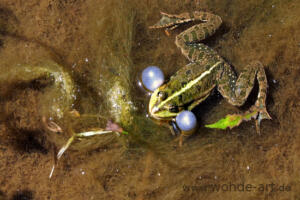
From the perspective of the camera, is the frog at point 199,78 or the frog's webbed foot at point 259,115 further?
the frog's webbed foot at point 259,115

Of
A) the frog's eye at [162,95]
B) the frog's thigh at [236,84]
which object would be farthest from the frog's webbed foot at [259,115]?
the frog's eye at [162,95]

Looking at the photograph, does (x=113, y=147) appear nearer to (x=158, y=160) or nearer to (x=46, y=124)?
(x=158, y=160)

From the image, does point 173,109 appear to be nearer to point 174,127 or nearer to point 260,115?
point 174,127

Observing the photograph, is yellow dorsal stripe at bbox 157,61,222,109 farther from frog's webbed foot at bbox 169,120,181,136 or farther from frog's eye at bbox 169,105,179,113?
frog's webbed foot at bbox 169,120,181,136

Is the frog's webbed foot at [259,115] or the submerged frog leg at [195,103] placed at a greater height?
the submerged frog leg at [195,103]

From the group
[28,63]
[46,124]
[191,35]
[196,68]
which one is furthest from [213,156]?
[28,63]

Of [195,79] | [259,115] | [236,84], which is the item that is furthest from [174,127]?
[259,115]

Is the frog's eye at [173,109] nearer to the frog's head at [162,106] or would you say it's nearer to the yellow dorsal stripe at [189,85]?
the frog's head at [162,106]
